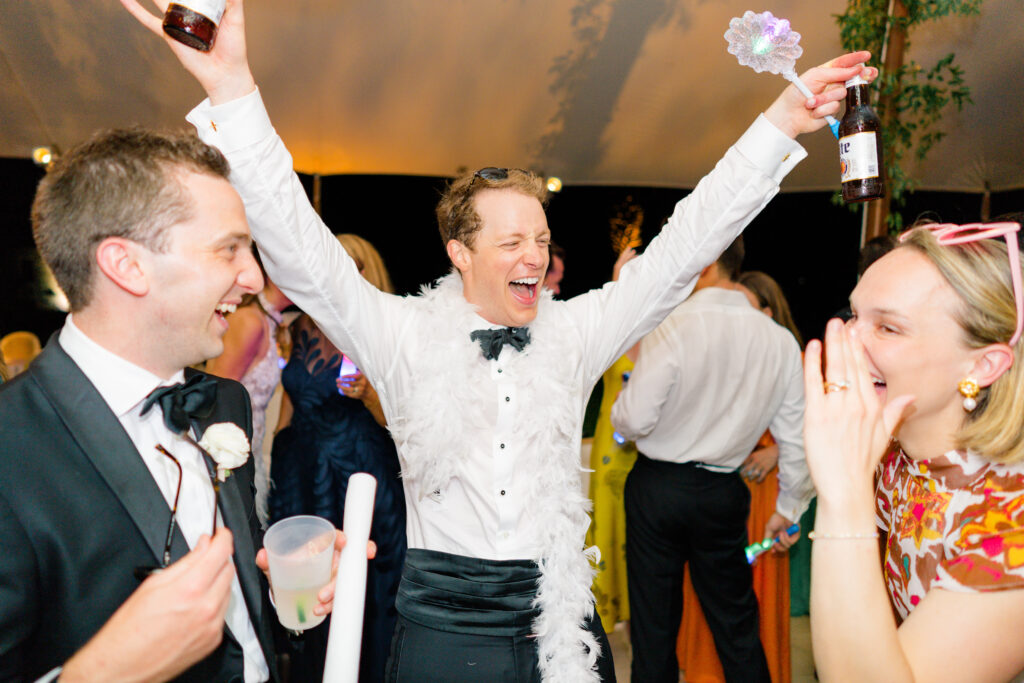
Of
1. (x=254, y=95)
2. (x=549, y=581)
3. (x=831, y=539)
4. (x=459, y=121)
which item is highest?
(x=459, y=121)

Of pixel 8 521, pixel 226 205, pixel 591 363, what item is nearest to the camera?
pixel 8 521

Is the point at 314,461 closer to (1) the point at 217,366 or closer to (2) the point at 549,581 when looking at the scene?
(1) the point at 217,366

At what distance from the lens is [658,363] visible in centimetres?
245

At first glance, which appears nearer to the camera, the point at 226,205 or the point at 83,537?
the point at 83,537

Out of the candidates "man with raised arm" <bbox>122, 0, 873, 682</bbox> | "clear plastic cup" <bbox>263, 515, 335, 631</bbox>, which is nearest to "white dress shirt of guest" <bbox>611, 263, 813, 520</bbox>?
"man with raised arm" <bbox>122, 0, 873, 682</bbox>

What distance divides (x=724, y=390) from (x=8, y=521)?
2.15m

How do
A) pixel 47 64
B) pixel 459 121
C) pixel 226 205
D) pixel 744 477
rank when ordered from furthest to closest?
pixel 459 121 → pixel 47 64 → pixel 744 477 → pixel 226 205

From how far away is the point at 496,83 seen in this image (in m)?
5.48

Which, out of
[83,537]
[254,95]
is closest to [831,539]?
[83,537]

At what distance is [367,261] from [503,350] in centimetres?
116

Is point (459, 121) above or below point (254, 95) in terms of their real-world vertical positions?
above

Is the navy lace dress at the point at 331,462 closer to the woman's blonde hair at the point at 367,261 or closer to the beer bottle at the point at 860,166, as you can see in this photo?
the woman's blonde hair at the point at 367,261

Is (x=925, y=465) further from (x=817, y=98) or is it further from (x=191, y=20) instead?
(x=191, y=20)

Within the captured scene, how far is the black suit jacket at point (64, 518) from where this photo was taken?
2.74 ft
